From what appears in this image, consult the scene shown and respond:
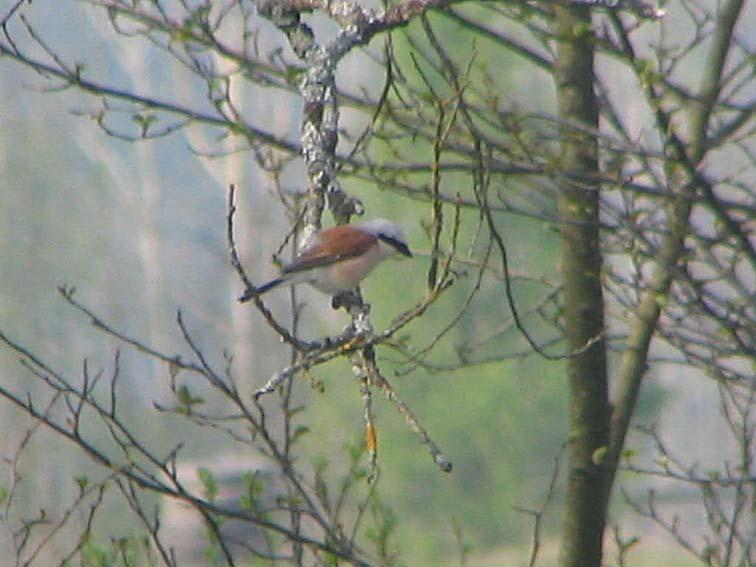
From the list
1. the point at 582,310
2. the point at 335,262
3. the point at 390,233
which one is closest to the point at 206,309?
the point at 582,310

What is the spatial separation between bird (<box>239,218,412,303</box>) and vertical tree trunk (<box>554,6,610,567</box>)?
3.66 feet

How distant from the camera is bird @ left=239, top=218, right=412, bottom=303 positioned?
9.24ft

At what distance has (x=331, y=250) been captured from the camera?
2887mm

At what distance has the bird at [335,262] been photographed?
9.24 ft

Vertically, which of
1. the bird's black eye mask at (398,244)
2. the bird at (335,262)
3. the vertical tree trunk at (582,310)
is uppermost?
the vertical tree trunk at (582,310)

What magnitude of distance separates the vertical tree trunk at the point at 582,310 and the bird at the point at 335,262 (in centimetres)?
111

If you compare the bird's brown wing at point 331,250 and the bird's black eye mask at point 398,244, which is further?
the bird's black eye mask at point 398,244

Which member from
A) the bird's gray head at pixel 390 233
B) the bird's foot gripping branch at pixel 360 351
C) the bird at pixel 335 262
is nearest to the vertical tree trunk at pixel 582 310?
the bird's gray head at pixel 390 233

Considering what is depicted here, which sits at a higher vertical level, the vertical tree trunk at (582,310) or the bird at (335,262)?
the vertical tree trunk at (582,310)

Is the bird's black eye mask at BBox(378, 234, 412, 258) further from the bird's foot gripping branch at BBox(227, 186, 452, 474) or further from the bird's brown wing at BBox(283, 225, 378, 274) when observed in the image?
the bird's foot gripping branch at BBox(227, 186, 452, 474)

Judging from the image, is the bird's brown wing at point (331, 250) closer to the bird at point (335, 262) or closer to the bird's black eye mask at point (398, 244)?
the bird at point (335, 262)

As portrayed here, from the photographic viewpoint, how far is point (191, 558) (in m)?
20.3

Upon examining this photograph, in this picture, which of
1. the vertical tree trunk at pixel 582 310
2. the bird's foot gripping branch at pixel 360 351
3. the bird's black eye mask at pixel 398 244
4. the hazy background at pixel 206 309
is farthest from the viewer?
the hazy background at pixel 206 309

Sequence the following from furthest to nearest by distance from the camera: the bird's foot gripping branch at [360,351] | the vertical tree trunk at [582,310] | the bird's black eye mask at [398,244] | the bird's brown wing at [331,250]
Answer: the vertical tree trunk at [582,310], the bird's black eye mask at [398,244], the bird's brown wing at [331,250], the bird's foot gripping branch at [360,351]
